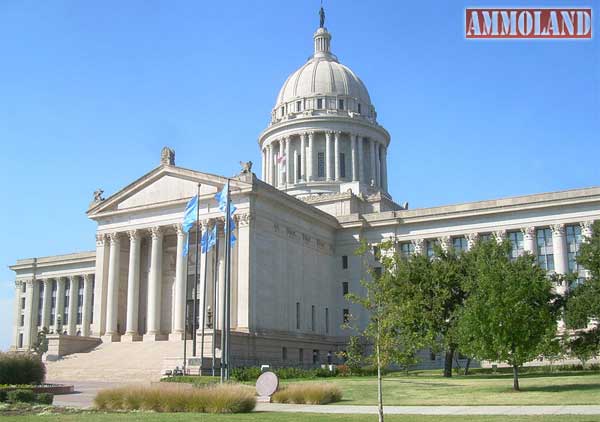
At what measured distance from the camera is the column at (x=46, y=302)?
96.4 meters

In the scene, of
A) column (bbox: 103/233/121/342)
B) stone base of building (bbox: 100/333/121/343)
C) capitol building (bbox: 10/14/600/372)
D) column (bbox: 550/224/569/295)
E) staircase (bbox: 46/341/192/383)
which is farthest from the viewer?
column (bbox: 103/233/121/342)

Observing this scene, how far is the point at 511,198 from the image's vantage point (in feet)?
232

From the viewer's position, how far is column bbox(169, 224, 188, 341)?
62594mm

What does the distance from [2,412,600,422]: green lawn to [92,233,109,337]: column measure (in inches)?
1789

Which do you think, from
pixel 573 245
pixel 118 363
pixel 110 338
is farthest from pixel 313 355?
pixel 573 245

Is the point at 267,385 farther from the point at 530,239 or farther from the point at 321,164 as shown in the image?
the point at 321,164

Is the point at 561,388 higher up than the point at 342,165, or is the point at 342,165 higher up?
the point at 342,165

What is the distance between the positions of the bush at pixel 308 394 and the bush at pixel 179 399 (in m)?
3.36

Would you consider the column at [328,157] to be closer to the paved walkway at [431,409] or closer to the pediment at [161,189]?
the pediment at [161,189]

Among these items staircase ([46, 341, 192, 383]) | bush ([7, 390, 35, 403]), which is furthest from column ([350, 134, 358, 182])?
bush ([7, 390, 35, 403])

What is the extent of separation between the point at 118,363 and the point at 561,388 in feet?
119

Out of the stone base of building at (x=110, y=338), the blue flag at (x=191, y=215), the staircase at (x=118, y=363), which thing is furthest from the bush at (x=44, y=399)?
the stone base of building at (x=110, y=338)

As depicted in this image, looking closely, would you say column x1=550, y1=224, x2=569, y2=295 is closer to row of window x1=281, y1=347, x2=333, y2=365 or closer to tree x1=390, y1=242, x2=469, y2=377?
tree x1=390, y1=242, x2=469, y2=377

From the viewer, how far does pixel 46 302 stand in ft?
320
